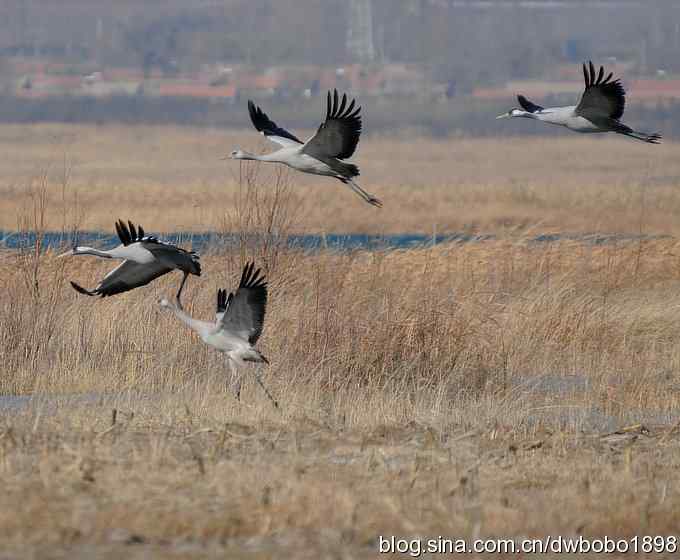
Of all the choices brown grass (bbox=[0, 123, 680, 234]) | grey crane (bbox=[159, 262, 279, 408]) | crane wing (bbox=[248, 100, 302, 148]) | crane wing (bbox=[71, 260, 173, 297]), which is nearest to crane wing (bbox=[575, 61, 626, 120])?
crane wing (bbox=[248, 100, 302, 148])

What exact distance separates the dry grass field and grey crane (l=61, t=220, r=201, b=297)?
75 cm

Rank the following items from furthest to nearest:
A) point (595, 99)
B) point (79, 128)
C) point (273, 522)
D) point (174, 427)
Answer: point (79, 128) < point (595, 99) < point (174, 427) < point (273, 522)

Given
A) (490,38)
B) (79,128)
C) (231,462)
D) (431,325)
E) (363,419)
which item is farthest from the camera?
(490,38)

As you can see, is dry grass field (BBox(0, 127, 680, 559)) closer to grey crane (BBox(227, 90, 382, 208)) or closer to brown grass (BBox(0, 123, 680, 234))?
grey crane (BBox(227, 90, 382, 208))

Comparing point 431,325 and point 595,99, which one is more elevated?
point 595,99

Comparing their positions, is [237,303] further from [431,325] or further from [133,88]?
[133,88]

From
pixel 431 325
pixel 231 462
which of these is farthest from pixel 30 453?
pixel 431 325

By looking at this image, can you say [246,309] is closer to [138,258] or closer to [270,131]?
[138,258]

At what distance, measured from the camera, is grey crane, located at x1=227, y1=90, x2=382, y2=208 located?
1020cm

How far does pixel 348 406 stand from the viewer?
32.8 ft

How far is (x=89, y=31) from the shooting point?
13225 cm

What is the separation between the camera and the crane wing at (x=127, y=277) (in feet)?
32.1

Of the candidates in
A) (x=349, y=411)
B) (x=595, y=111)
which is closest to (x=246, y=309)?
(x=349, y=411)

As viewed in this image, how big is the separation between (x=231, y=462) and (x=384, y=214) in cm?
2812
